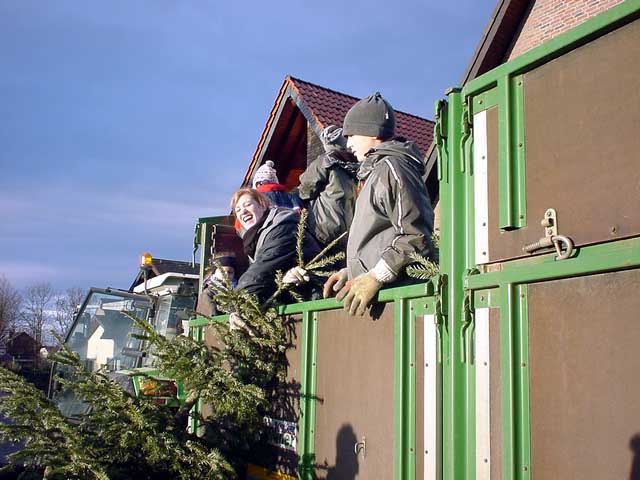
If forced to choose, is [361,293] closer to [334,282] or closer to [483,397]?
[334,282]

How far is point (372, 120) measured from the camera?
11.6 feet

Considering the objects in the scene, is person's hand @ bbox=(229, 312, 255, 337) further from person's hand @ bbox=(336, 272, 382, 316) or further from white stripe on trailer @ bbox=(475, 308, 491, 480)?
white stripe on trailer @ bbox=(475, 308, 491, 480)

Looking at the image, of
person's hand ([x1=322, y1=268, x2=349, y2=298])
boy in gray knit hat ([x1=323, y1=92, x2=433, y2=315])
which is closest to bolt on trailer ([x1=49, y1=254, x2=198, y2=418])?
person's hand ([x1=322, y1=268, x2=349, y2=298])

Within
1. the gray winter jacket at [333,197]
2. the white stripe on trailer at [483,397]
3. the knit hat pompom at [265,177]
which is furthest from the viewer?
the knit hat pompom at [265,177]

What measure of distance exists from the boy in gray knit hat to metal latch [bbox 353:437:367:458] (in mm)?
527

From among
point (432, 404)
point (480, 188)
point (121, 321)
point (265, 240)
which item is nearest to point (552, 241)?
point (480, 188)

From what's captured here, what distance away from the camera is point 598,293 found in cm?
181

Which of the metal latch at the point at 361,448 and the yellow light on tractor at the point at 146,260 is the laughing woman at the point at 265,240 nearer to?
the metal latch at the point at 361,448

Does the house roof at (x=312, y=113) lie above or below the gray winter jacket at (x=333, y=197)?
above

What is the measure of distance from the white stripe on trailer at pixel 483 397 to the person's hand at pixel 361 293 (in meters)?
0.65

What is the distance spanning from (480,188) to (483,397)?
69 cm

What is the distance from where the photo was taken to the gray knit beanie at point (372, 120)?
11.6 ft

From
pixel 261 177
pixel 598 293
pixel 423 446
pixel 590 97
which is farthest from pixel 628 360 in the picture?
pixel 261 177

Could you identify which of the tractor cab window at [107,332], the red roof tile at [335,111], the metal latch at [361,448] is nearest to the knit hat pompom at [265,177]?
the tractor cab window at [107,332]
